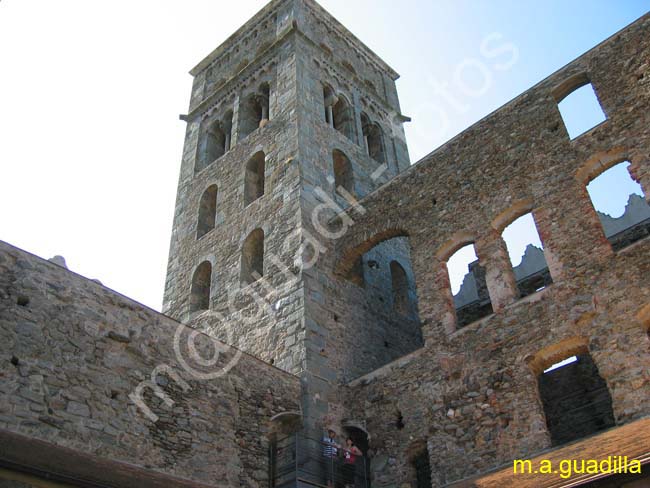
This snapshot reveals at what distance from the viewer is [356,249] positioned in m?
12.8

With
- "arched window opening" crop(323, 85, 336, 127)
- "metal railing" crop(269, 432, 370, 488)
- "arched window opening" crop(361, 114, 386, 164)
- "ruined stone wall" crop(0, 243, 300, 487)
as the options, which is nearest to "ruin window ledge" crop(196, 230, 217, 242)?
"arched window opening" crop(323, 85, 336, 127)

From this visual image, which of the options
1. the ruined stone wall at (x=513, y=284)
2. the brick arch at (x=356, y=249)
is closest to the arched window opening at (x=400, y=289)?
the brick arch at (x=356, y=249)

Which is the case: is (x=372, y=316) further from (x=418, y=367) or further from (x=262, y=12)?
(x=262, y=12)

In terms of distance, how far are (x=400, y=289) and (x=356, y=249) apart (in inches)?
88.6

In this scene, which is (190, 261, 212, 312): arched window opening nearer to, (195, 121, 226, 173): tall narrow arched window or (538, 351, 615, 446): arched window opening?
(195, 121, 226, 173): tall narrow arched window

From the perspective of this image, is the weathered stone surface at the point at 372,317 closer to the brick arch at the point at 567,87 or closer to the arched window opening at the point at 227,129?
the brick arch at the point at 567,87

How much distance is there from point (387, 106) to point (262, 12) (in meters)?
5.07

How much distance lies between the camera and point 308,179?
46.6 ft

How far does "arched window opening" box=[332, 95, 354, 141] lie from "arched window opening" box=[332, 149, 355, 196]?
1.28 meters

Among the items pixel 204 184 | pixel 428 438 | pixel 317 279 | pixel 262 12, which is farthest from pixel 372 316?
pixel 262 12

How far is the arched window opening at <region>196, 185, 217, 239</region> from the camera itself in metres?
16.2

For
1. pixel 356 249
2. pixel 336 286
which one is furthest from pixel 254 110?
pixel 336 286

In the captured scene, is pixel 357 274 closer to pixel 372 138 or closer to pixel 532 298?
pixel 532 298

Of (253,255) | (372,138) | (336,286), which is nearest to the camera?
(336,286)
